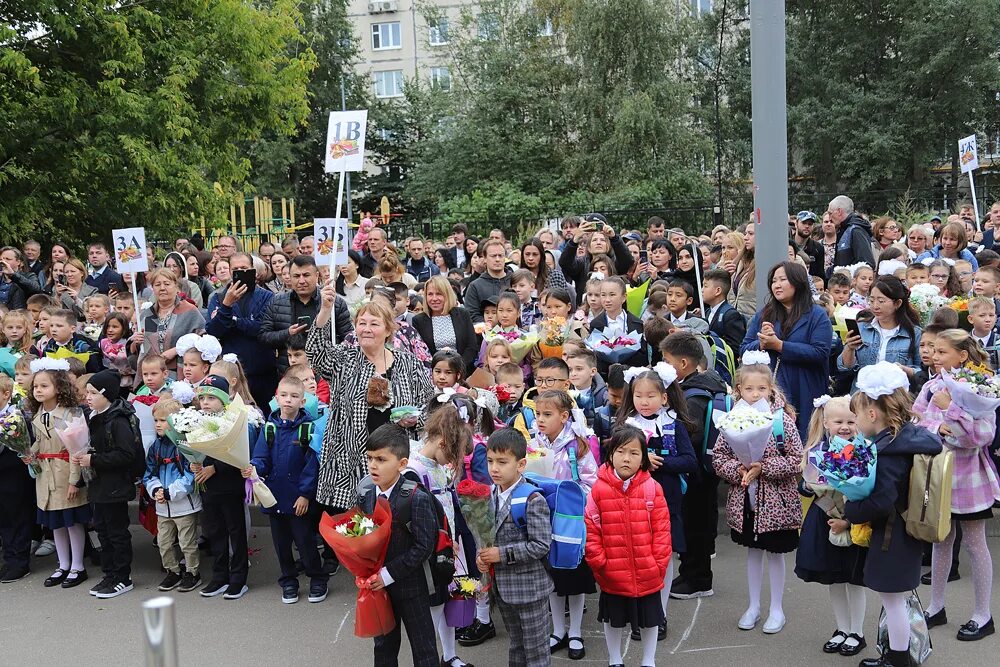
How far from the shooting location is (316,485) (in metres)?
7.00

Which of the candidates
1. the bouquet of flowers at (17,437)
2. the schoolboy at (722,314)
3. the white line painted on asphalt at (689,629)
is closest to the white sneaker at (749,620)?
the white line painted on asphalt at (689,629)

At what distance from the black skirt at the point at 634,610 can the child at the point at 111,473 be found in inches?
151

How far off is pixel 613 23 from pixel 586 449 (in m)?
29.6

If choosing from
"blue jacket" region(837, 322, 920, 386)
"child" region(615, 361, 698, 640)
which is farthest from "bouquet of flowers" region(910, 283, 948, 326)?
"child" region(615, 361, 698, 640)

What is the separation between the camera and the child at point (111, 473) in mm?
7402

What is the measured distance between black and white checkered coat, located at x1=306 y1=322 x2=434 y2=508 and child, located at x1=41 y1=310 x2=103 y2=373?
3.73m

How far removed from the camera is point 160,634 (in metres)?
2.76

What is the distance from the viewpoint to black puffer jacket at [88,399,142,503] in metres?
7.39

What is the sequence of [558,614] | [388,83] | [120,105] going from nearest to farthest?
[558,614], [120,105], [388,83]

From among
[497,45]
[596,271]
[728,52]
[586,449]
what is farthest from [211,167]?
[728,52]

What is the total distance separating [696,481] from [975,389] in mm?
1762

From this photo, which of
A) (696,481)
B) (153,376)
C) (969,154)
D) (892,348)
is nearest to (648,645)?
(696,481)

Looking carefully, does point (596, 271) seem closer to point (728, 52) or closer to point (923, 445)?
point (923, 445)

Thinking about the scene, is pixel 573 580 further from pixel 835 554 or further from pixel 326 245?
pixel 326 245
